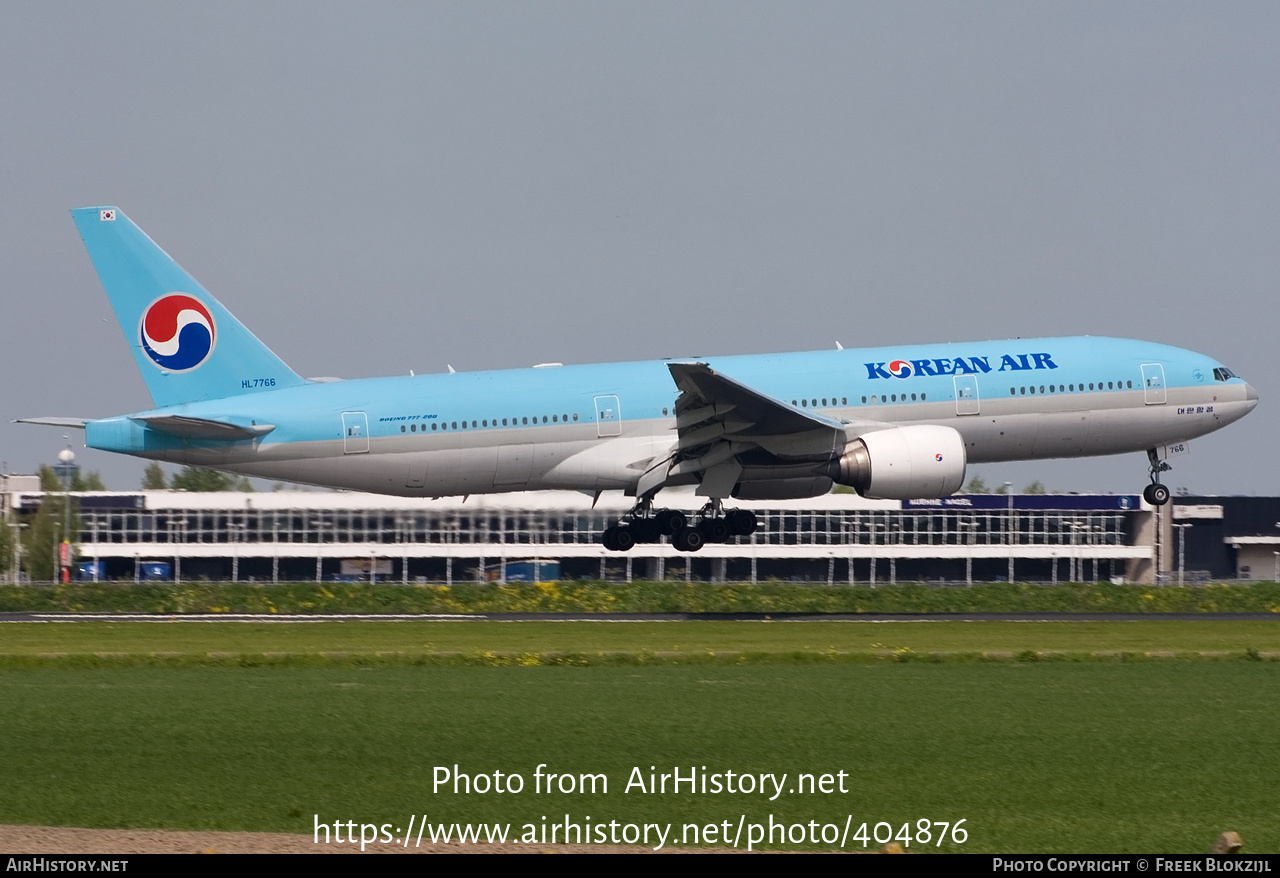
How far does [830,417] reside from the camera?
41000 mm

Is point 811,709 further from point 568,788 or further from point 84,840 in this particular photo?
point 84,840

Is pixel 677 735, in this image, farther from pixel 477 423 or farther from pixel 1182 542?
pixel 1182 542

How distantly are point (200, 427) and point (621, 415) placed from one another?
10801mm

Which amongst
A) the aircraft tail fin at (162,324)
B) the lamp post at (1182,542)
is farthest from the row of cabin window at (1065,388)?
the lamp post at (1182,542)

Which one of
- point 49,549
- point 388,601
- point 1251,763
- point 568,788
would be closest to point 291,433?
point 388,601

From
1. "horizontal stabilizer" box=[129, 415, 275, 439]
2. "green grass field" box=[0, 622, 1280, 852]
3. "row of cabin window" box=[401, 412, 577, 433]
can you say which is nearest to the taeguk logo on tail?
"horizontal stabilizer" box=[129, 415, 275, 439]

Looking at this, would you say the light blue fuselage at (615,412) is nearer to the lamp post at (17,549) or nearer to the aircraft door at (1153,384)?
the aircraft door at (1153,384)

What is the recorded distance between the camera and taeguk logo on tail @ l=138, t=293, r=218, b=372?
133ft

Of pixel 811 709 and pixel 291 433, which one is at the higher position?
pixel 291 433

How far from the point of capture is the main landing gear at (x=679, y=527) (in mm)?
42312

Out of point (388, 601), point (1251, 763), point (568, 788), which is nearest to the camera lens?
point (568, 788)

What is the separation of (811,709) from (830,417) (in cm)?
1867

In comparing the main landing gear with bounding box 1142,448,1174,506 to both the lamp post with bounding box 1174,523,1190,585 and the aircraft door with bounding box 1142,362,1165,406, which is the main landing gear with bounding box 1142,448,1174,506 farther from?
the lamp post with bounding box 1174,523,1190,585

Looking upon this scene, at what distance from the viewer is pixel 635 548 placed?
7369 cm
